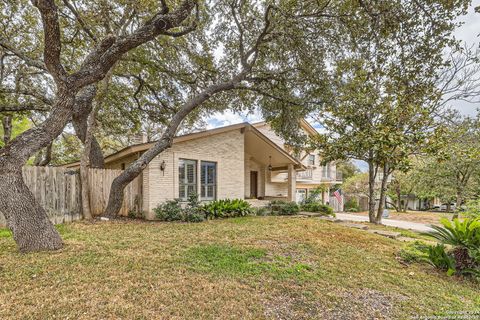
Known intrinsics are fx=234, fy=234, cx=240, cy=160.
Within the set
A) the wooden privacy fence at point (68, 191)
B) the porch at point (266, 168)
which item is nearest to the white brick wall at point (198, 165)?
the wooden privacy fence at point (68, 191)

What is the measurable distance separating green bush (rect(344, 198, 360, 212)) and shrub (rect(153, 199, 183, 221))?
17.9 meters

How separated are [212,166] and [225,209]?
234 centimetres

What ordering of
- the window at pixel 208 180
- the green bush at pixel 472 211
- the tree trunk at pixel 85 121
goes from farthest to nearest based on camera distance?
the window at pixel 208 180
the tree trunk at pixel 85 121
the green bush at pixel 472 211

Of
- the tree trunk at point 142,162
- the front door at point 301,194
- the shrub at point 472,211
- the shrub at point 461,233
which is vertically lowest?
the front door at point 301,194

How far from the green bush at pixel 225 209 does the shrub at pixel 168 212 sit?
1.16m

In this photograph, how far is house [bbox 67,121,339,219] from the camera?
31.7 ft

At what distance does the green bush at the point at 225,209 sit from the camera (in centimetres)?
1009

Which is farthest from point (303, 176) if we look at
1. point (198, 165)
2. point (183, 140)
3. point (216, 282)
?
point (216, 282)

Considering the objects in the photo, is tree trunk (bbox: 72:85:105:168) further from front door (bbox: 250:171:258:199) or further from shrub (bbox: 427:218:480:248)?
shrub (bbox: 427:218:480:248)

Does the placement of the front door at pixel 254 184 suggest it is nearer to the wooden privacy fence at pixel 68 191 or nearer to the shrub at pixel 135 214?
the shrub at pixel 135 214

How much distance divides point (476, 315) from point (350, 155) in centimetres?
728

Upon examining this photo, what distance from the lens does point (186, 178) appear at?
10703mm

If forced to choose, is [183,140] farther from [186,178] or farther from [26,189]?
[26,189]

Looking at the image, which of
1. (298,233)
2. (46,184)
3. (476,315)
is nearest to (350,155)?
(298,233)
